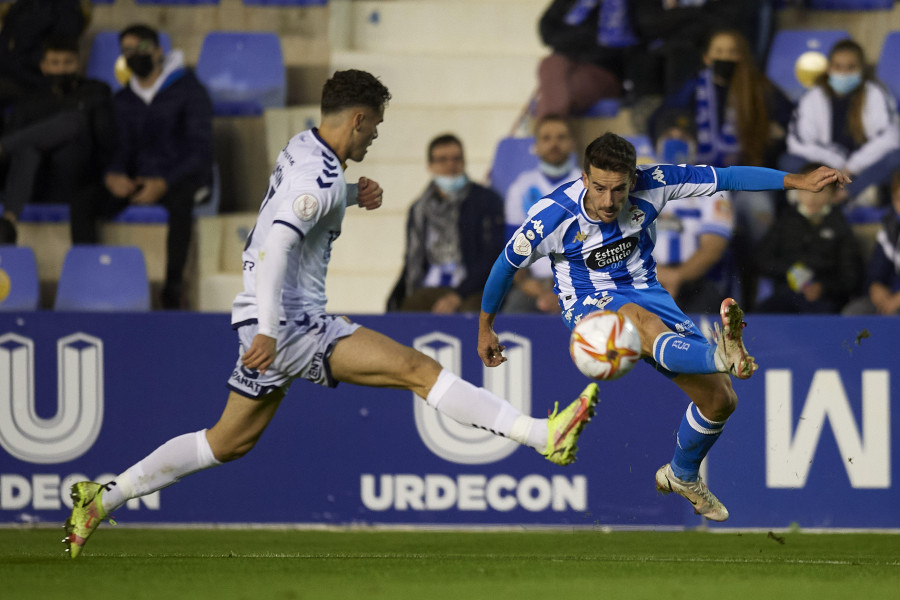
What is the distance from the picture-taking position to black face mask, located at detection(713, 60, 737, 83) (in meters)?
8.41

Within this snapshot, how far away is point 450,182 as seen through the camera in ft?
26.5

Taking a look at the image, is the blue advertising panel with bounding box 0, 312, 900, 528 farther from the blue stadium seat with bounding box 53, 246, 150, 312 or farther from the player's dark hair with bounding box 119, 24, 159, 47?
the player's dark hair with bounding box 119, 24, 159, 47

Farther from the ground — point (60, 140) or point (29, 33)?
point (29, 33)

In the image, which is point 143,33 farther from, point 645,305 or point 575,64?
point 645,305

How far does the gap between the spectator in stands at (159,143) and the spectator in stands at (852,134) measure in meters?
4.10

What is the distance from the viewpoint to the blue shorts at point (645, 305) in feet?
18.3

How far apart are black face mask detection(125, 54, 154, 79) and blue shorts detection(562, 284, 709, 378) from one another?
4.68 meters

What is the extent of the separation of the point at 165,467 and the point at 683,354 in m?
2.30

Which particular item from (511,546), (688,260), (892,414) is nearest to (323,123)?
(511,546)

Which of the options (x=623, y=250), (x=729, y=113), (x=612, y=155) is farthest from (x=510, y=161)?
(x=612, y=155)

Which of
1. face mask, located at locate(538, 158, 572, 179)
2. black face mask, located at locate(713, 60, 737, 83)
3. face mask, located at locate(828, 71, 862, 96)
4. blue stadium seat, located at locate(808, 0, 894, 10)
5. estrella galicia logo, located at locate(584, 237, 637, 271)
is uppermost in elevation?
blue stadium seat, located at locate(808, 0, 894, 10)

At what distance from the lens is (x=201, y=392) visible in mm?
7602

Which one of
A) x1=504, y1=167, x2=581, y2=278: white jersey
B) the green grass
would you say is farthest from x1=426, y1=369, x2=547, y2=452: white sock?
x1=504, y1=167, x2=581, y2=278: white jersey

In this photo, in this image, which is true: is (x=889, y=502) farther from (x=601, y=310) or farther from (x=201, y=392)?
(x=201, y=392)
